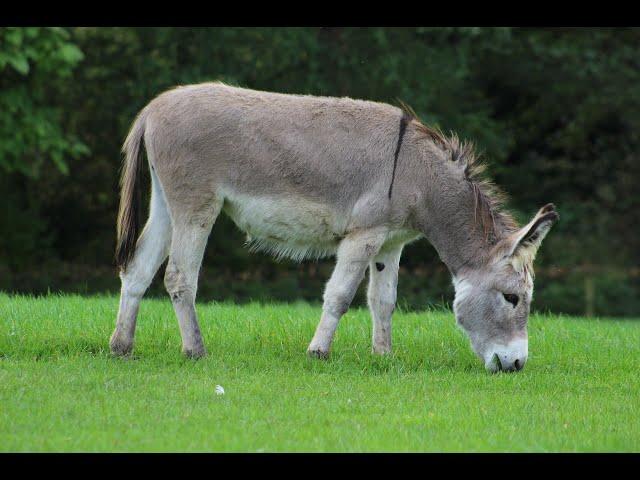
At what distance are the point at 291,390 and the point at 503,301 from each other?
2227 millimetres

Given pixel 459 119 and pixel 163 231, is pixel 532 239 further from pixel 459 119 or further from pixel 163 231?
pixel 459 119

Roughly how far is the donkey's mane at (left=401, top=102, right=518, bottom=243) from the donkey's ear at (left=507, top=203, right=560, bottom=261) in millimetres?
255

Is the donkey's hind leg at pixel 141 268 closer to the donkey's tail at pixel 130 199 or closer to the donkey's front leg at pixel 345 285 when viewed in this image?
the donkey's tail at pixel 130 199

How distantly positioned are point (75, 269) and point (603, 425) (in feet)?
46.7

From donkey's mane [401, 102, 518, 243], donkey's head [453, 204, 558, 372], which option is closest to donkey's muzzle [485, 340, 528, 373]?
donkey's head [453, 204, 558, 372]

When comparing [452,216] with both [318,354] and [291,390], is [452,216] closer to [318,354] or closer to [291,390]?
[318,354]

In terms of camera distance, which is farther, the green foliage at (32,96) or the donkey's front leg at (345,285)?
the green foliage at (32,96)

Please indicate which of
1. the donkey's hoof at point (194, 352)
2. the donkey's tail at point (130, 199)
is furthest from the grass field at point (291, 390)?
the donkey's tail at point (130, 199)

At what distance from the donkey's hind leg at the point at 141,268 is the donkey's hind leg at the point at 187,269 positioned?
27 centimetres

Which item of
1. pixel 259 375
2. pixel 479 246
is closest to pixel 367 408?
pixel 259 375

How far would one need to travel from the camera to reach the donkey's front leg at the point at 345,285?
8.04m

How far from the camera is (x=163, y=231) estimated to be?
823 cm

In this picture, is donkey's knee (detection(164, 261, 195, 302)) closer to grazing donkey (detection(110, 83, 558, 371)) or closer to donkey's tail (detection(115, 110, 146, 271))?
grazing donkey (detection(110, 83, 558, 371))

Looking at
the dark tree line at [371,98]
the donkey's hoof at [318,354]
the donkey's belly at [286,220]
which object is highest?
the donkey's belly at [286,220]
